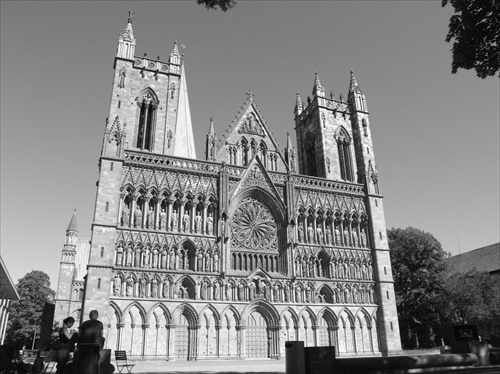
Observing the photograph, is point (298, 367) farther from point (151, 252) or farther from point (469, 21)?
point (151, 252)

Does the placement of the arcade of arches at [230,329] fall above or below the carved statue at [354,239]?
below

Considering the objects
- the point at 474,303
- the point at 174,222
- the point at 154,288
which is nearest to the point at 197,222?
the point at 174,222

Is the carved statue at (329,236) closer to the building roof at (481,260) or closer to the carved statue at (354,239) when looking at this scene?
the carved statue at (354,239)

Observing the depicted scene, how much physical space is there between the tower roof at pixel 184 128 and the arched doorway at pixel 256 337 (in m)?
16.9

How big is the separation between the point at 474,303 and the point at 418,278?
23.1ft

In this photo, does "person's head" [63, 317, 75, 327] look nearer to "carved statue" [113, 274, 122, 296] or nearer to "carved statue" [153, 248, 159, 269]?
"carved statue" [113, 274, 122, 296]

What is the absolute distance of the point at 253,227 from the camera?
33438 mm

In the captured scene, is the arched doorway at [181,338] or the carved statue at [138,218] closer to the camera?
the arched doorway at [181,338]

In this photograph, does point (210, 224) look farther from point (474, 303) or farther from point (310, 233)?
point (474, 303)

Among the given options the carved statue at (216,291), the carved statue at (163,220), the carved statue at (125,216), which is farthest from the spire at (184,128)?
the carved statue at (216,291)

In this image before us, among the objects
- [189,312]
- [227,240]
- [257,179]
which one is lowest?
[189,312]

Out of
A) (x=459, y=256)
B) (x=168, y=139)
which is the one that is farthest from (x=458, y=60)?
(x=459, y=256)

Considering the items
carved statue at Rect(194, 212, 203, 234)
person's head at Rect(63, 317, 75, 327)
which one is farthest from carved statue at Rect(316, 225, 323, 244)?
person's head at Rect(63, 317, 75, 327)

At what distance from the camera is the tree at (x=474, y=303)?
38062mm
